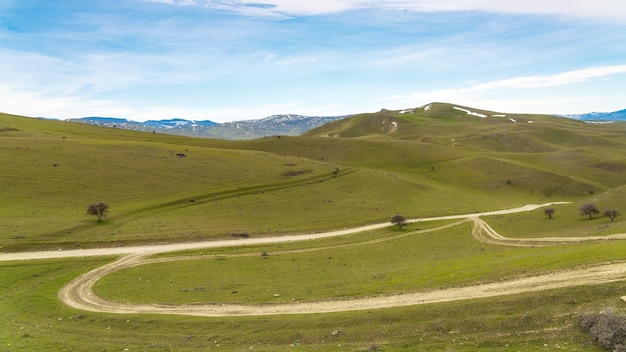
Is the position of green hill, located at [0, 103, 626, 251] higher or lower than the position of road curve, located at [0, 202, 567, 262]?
higher

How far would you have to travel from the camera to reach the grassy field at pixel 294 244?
23.1 metres

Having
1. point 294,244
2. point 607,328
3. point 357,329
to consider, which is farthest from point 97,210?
point 607,328

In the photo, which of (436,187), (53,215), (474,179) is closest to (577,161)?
(474,179)

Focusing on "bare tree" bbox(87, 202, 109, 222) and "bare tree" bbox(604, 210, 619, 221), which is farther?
"bare tree" bbox(87, 202, 109, 222)

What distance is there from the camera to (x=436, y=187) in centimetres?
12250

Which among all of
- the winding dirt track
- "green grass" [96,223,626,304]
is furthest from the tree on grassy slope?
the winding dirt track

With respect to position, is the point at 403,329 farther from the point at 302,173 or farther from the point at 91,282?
the point at 302,173

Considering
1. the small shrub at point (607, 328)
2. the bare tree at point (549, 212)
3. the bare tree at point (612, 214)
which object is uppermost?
the small shrub at point (607, 328)

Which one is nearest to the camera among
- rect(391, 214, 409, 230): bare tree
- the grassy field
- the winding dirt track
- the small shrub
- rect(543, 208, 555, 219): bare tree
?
the small shrub

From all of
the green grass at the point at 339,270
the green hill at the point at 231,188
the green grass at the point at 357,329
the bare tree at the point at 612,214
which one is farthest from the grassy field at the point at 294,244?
the bare tree at the point at 612,214

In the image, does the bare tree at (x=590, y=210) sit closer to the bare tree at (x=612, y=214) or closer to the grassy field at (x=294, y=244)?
the grassy field at (x=294, y=244)

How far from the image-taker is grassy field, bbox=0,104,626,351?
23.1 meters

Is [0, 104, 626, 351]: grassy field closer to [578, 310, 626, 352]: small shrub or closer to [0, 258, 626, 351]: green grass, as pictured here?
[0, 258, 626, 351]: green grass

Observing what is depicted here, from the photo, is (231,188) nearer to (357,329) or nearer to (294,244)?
(294,244)
